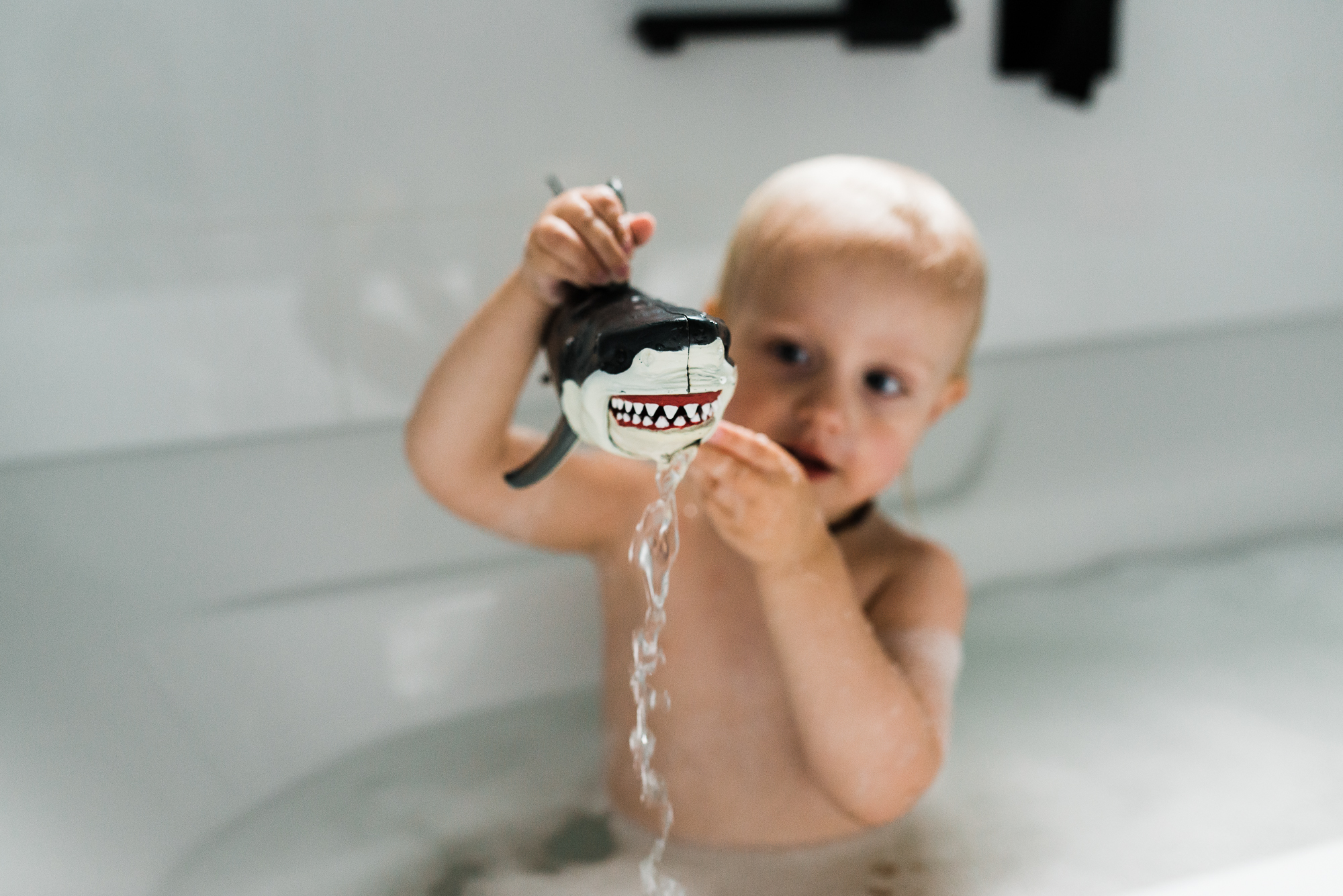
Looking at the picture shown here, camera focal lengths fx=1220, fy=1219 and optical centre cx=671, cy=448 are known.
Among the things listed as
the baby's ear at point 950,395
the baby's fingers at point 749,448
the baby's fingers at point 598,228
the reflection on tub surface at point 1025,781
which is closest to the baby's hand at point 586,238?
the baby's fingers at point 598,228

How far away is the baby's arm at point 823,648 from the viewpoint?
29.1 inches

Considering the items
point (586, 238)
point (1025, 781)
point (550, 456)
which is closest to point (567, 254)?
point (586, 238)

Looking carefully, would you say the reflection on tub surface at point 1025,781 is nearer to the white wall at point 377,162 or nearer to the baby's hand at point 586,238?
the white wall at point 377,162

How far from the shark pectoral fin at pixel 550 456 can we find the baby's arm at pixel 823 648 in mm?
117

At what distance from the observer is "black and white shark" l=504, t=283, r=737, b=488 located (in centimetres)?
53

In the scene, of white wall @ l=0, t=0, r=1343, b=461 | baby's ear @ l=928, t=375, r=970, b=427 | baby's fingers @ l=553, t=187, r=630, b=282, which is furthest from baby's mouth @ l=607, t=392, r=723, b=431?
white wall @ l=0, t=0, r=1343, b=461

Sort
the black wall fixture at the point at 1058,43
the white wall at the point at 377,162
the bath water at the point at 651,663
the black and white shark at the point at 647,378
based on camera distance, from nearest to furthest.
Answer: the black and white shark at the point at 647,378, the bath water at the point at 651,663, the white wall at the point at 377,162, the black wall fixture at the point at 1058,43

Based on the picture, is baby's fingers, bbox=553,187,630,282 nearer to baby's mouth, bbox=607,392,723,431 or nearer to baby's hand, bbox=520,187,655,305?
baby's hand, bbox=520,187,655,305

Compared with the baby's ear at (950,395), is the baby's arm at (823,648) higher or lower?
lower

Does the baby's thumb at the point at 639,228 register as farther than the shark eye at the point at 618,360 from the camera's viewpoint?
Yes

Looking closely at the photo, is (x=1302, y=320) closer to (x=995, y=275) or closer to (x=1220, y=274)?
(x=1220, y=274)

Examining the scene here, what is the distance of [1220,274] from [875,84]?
542mm

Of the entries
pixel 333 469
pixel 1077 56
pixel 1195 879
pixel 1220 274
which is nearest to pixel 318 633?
pixel 333 469

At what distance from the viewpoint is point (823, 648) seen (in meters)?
0.80
